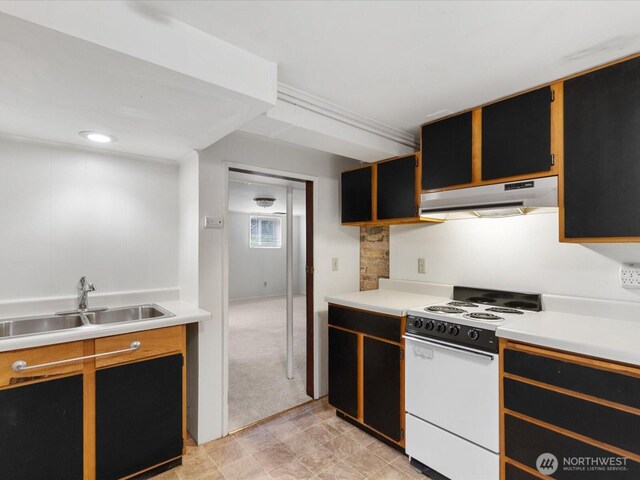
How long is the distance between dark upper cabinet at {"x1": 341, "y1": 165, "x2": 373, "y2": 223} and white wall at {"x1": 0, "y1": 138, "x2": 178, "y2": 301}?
57.5 inches

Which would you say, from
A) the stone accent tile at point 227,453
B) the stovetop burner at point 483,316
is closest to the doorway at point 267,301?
the stone accent tile at point 227,453

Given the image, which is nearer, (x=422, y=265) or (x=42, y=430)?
(x=42, y=430)

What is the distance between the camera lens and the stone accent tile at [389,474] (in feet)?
6.41

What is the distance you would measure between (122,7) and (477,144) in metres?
1.93

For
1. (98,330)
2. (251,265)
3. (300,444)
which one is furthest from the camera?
(251,265)

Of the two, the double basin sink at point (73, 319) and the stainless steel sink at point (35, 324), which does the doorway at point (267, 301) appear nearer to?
the double basin sink at point (73, 319)

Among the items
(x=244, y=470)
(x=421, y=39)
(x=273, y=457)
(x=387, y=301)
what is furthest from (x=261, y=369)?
(x=421, y=39)

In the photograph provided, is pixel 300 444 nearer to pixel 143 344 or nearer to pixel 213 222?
pixel 143 344

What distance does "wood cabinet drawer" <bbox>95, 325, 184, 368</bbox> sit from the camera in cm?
178

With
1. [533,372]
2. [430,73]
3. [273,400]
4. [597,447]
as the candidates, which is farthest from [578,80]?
[273,400]

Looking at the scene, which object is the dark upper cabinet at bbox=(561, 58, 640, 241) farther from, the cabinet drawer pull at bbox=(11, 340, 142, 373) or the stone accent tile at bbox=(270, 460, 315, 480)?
the cabinet drawer pull at bbox=(11, 340, 142, 373)

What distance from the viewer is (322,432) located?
2.46 metres

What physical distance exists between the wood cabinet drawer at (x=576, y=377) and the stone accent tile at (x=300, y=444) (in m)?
1.40

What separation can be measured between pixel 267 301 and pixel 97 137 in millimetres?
6272
